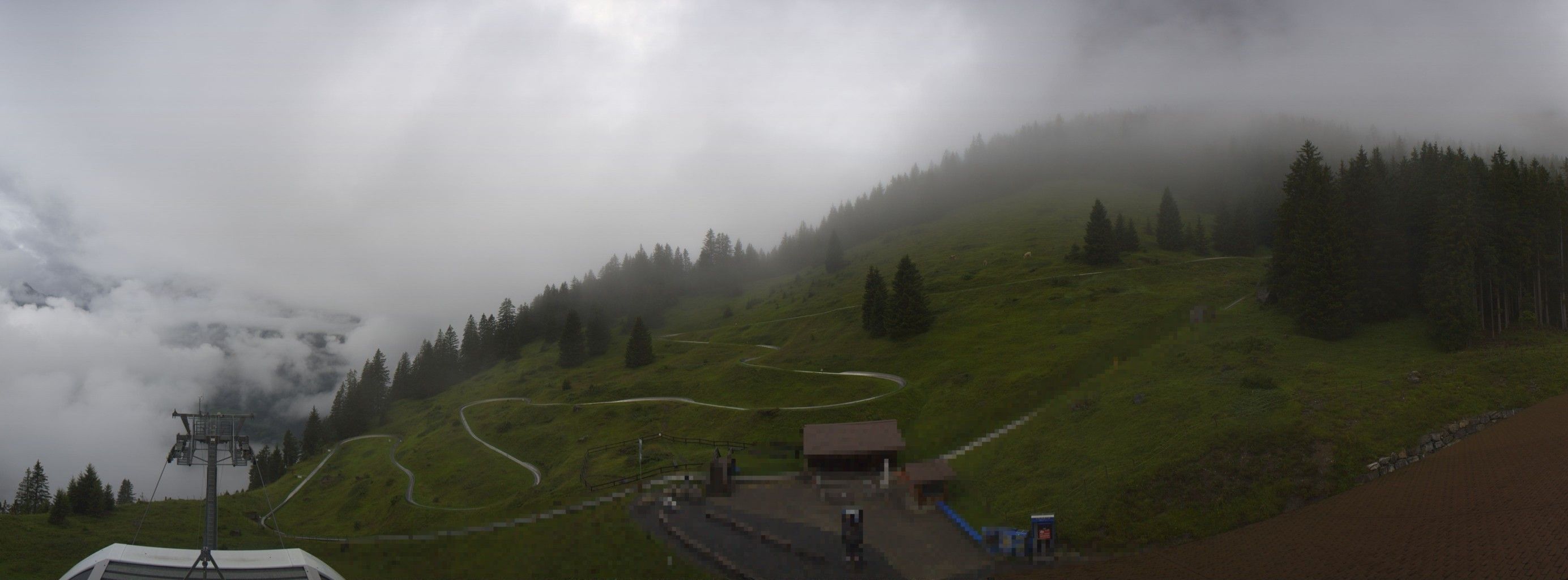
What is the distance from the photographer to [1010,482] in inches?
1724

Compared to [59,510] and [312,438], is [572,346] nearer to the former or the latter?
[312,438]

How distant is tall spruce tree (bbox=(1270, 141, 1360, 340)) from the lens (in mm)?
59688

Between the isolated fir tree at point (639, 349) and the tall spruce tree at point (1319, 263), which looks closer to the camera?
the tall spruce tree at point (1319, 263)

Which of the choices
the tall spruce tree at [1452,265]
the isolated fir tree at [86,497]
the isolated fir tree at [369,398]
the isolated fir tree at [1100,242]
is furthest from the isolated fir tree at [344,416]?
the tall spruce tree at [1452,265]

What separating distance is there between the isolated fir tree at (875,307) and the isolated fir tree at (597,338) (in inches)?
2116

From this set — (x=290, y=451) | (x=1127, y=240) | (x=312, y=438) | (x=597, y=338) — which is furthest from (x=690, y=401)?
(x=1127, y=240)

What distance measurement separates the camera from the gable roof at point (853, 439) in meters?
49.0

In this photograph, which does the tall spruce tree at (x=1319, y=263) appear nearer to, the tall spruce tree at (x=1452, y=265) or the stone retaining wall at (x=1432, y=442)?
the tall spruce tree at (x=1452, y=265)

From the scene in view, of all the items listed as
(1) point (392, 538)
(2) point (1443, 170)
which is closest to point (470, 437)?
(1) point (392, 538)

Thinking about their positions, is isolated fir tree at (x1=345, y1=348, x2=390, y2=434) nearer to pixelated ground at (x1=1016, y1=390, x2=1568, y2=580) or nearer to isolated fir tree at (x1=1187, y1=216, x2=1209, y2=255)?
pixelated ground at (x1=1016, y1=390, x2=1568, y2=580)

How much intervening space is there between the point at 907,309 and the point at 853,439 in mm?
41818

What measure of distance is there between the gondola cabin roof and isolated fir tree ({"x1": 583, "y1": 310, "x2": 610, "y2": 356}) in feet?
328

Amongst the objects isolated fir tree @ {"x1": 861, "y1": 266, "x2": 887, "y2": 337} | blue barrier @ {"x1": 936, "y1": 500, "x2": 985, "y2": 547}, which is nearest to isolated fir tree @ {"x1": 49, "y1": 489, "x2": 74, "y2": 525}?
blue barrier @ {"x1": 936, "y1": 500, "x2": 985, "y2": 547}

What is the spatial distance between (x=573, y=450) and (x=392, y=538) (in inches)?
1376
